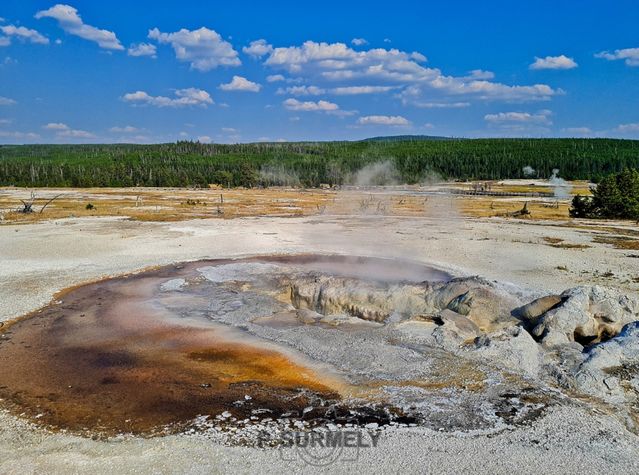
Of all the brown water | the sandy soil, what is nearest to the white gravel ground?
the sandy soil

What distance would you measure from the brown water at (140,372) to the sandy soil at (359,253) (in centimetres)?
84

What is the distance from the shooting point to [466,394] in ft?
33.0

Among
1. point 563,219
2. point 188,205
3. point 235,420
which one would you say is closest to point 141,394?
Result: point 235,420

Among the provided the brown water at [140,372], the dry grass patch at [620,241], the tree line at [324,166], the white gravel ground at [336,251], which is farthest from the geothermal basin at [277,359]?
the tree line at [324,166]

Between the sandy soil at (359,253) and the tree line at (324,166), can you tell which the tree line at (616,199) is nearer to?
the sandy soil at (359,253)

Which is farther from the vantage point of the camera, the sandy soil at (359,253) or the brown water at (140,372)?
the brown water at (140,372)

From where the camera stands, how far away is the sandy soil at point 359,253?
777 cm

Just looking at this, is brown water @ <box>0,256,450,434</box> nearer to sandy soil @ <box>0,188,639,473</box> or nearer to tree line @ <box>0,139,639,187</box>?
sandy soil @ <box>0,188,639,473</box>

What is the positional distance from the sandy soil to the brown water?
2.76 ft

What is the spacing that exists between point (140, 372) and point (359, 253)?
15767 millimetres

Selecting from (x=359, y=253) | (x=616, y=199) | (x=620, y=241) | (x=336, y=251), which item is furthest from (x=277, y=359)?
(x=616, y=199)

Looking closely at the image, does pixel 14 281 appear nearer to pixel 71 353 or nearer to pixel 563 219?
pixel 71 353

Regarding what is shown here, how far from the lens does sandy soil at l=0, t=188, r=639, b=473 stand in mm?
7773

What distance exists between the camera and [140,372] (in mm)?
11523
